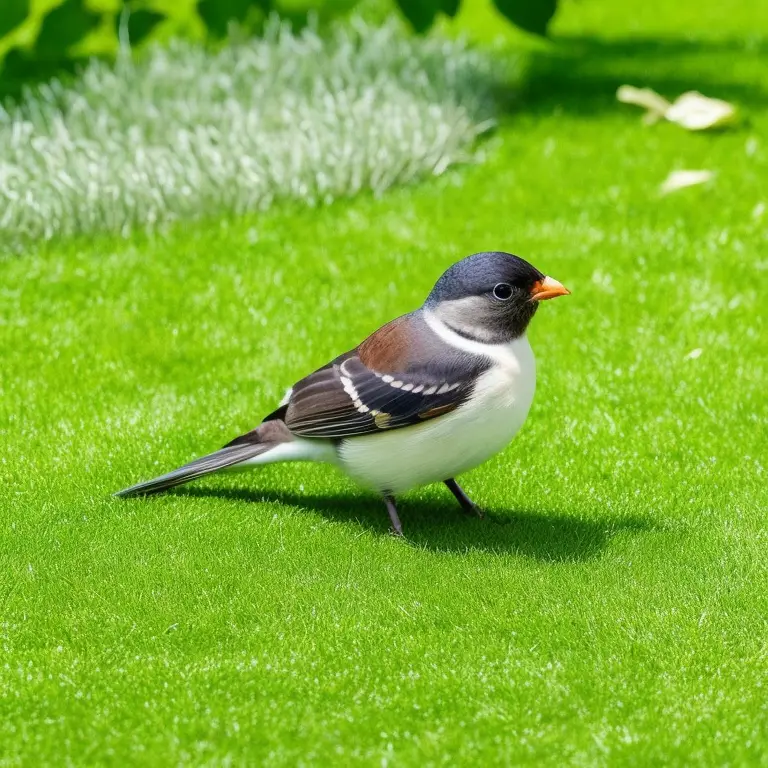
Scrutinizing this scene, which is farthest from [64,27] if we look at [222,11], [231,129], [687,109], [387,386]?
[387,386]

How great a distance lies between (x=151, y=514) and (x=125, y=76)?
612 centimetres

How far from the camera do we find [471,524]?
233 inches

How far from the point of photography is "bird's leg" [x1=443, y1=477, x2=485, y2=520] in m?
5.95

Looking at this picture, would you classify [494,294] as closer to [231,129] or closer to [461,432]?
[461,432]

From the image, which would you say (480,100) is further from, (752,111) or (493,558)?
(493,558)

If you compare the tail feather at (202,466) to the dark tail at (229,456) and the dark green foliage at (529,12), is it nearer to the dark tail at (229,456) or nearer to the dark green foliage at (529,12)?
the dark tail at (229,456)

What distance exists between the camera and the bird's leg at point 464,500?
5954mm

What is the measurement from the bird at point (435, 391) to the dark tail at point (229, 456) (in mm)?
15

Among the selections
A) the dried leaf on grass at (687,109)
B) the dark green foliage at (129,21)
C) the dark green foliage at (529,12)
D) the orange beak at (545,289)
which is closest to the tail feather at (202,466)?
the orange beak at (545,289)

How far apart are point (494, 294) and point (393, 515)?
1.16 metres

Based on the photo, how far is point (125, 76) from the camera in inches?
428

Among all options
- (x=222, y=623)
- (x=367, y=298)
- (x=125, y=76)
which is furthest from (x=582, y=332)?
(x=125, y=76)

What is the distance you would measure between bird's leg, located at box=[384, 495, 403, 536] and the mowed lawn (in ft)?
0.22

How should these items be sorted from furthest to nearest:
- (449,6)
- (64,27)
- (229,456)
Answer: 1. (64,27)
2. (449,6)
3. (229,456)
